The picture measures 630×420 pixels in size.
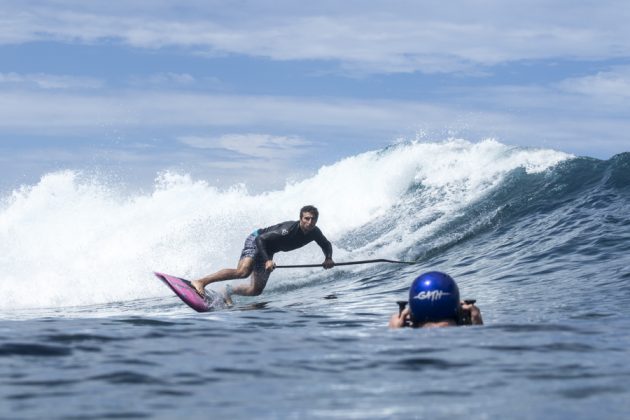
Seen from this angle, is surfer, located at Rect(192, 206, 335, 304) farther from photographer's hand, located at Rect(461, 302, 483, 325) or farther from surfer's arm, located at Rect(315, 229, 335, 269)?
photographer's hand, located at Rect(461, 302, 483, 325)

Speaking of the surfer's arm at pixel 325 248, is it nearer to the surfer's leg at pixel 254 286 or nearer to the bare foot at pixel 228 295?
the surfer's leg at pixel 254 286

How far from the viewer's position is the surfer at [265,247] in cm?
1461

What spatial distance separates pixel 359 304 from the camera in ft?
42.3

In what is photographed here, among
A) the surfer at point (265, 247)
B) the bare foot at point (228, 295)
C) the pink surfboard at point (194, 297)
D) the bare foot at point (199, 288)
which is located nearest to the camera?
the pink surfboard at point (194, 297)

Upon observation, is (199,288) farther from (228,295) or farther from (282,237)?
(282,237)

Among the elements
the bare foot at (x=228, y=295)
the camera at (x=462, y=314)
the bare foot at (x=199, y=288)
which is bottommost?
the camera at (x=462, y=314)

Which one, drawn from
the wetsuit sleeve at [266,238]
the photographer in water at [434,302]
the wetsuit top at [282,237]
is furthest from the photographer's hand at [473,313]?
the wetsuit sleeve at [266,238]

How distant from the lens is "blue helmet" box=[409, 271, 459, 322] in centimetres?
832

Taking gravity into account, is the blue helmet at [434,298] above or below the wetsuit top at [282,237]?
below

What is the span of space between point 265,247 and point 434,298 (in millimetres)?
6754

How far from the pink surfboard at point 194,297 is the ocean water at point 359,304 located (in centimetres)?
44

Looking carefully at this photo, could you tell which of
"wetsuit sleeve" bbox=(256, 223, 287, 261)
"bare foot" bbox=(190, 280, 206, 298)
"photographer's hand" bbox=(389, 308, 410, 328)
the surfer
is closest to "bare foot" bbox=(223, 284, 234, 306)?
the surfer

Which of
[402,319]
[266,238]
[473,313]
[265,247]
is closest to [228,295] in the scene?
[265,247]

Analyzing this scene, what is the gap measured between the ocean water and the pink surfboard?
44 cm
